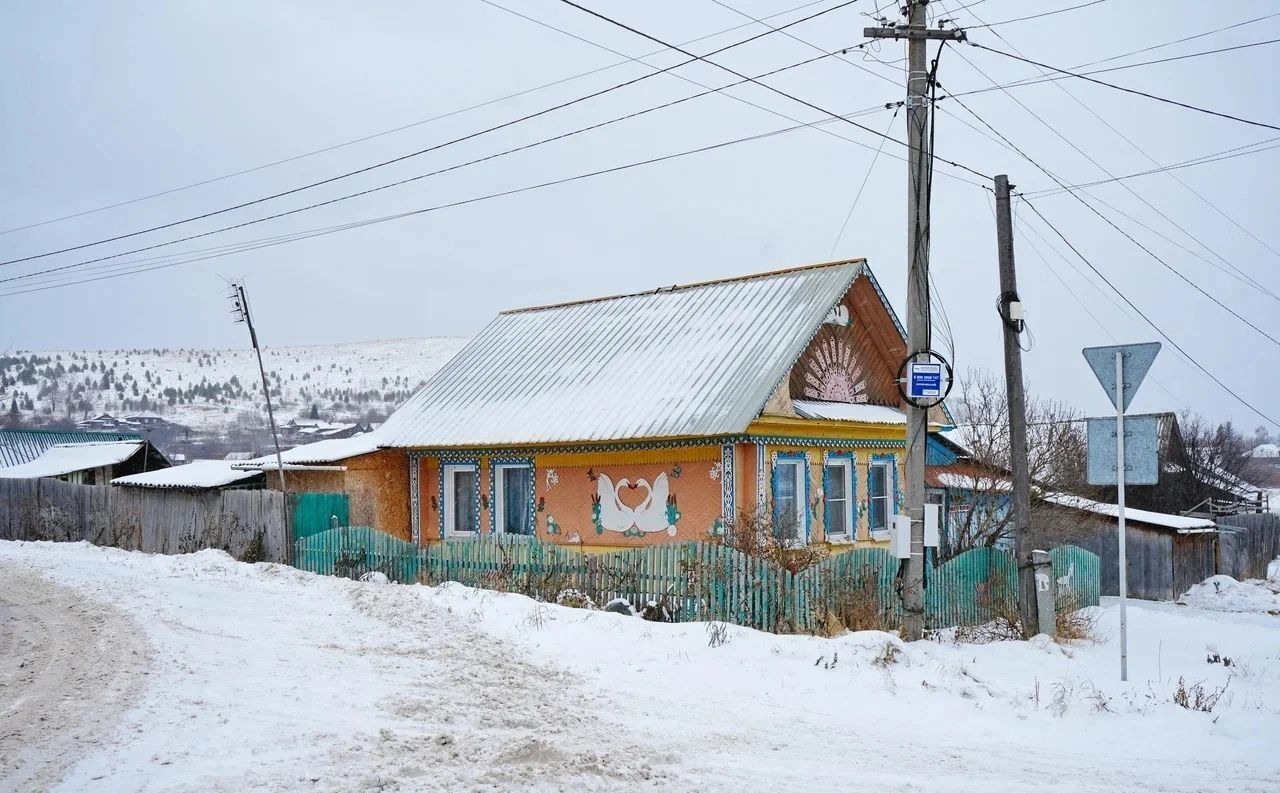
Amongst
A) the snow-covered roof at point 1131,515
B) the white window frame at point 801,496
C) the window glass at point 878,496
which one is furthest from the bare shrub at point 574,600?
the snow-covered roof at point 1131,515

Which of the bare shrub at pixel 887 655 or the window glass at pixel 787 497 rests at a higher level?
the window glass at pixel 787 497

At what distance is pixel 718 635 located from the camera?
35.0 ft

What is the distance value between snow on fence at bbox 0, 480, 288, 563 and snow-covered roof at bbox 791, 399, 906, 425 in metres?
10.8

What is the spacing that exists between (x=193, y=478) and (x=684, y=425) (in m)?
13.2

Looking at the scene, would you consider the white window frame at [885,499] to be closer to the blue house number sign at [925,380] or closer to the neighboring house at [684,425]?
the neighboring house at [684,425]

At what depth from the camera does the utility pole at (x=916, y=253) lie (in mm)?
11664

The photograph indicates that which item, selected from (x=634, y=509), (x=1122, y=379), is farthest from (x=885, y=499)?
(x=1122, y=379)

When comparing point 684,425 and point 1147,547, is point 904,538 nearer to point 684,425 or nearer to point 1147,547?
point 684,425

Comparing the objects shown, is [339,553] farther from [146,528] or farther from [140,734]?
[140,734]

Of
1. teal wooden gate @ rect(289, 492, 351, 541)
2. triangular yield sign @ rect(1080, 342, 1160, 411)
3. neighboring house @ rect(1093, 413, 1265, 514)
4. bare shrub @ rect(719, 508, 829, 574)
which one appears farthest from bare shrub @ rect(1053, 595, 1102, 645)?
neighboring house @ rect(1093, 413, 1265, 514)

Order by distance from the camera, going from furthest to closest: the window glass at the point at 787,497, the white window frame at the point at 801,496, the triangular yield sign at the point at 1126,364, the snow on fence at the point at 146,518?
the snow on fence at the point at 146,518
the white window frame at the point at 801,496
the window glass at the point at 787,497
the triangular yield sign at the point at 1126,364

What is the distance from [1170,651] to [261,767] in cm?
1170

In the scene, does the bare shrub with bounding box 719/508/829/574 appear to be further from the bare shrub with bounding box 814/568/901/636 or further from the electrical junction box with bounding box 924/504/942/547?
the electrical junction box with bounding box 924/504/942/547

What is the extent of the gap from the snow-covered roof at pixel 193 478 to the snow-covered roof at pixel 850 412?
44.3ft
